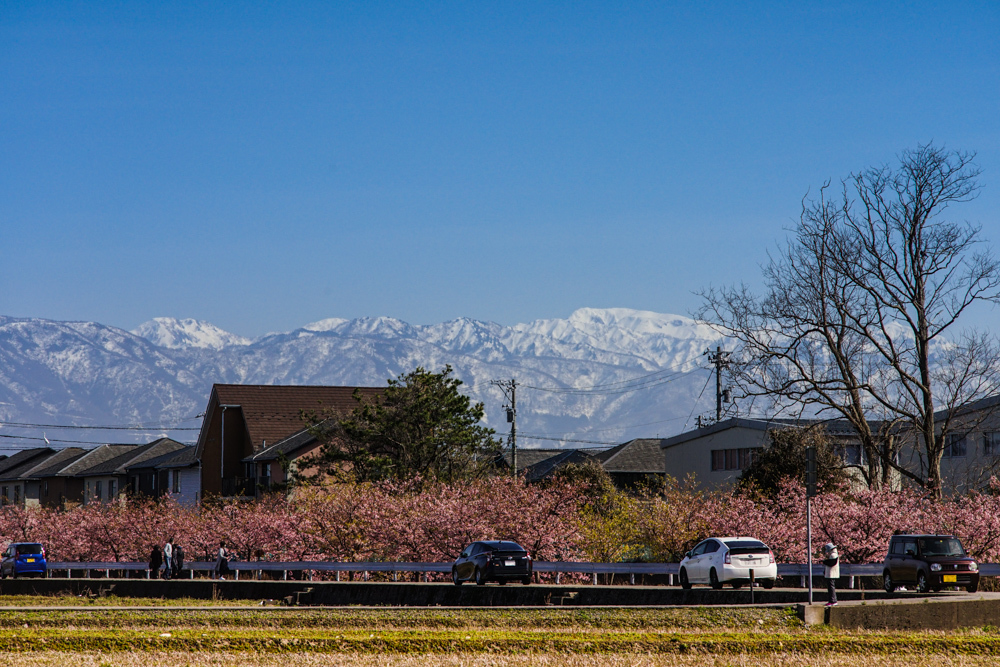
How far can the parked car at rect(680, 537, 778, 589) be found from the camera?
28562 millimetres

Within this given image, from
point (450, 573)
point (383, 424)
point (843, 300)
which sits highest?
point (843, 300)

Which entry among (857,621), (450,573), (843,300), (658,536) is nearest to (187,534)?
(450,573)

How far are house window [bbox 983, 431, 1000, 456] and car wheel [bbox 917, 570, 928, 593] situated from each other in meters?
23.0

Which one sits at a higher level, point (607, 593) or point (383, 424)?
point (383, 424)

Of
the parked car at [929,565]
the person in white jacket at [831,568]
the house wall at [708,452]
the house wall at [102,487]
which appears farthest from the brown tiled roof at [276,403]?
the person in white jacket at [831,568]

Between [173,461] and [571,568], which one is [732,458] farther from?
[173,461]

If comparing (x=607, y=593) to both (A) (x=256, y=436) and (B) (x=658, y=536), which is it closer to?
(B) (x=658, y=536)

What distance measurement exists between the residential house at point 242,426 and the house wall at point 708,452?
19.9 m

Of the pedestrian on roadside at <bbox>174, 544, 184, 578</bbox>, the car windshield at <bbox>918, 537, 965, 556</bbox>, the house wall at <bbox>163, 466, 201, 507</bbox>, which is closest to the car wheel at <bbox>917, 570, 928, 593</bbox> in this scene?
the car windshield at <bbox>918, 537, 965, 556</bbox>

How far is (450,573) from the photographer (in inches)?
1483

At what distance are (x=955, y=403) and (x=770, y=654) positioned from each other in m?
25.2

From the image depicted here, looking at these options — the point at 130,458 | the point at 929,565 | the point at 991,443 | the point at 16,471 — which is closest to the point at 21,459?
the point at 16,471

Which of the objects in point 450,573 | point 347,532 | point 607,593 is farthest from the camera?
point 347,532

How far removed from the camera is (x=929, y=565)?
26828 millimetres
